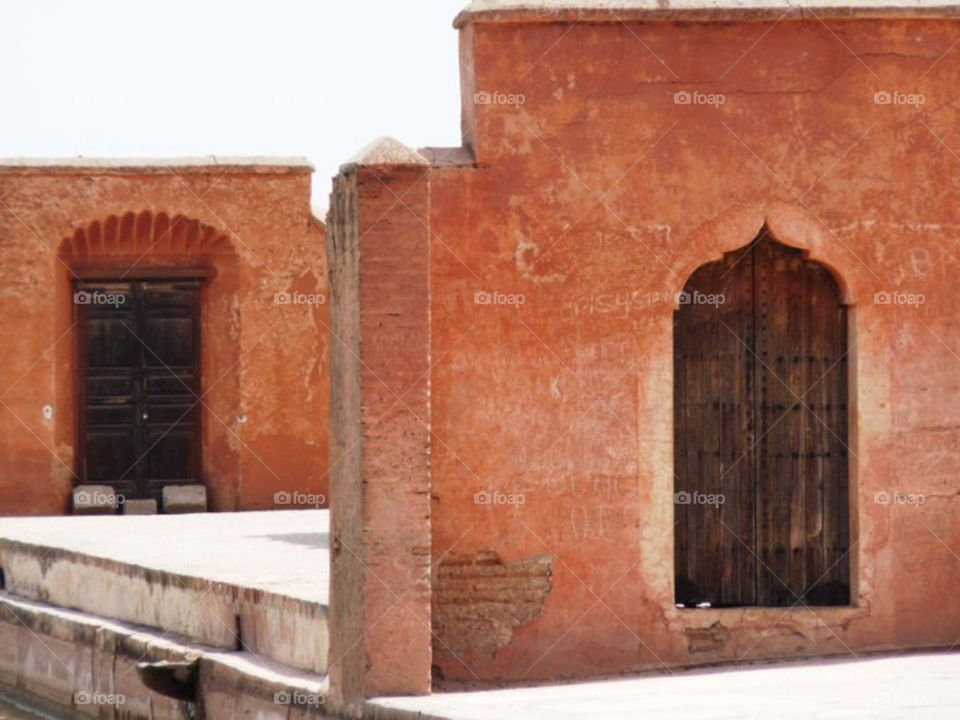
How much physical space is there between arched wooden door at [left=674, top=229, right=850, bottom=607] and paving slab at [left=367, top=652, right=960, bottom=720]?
629 mm

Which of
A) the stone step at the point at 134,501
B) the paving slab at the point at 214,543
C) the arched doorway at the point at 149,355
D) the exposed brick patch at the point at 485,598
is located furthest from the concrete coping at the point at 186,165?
the exposed brick patch at the point at 485,598

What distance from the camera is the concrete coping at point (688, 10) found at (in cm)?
1124

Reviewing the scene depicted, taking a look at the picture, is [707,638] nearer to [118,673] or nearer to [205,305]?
[118,673]

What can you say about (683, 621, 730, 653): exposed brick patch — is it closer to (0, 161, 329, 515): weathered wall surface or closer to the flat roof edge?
the flat roof edge

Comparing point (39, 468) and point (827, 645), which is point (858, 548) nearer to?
point (827, 645)

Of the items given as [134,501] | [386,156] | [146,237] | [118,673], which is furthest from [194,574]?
[146,237]

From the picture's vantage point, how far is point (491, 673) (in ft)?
36.7

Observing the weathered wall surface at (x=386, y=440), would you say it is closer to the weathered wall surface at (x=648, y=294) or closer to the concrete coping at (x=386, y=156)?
the concrete coping at (x=386, y=156)

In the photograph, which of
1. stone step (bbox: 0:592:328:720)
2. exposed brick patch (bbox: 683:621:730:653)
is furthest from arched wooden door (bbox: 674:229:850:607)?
stone step (bbox: 0:592:328:720)

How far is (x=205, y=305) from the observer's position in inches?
830

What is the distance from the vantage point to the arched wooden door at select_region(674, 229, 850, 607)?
38.9 ft

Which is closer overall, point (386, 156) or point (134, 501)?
point (386, 156)

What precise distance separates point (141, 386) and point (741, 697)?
12257 mm

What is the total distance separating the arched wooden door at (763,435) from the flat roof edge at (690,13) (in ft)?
4.32
